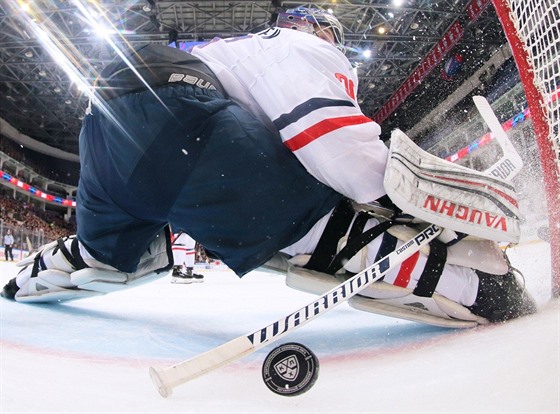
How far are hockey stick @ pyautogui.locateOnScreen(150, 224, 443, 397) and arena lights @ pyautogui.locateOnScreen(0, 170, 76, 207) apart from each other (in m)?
17.8

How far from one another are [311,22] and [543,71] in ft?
1.94

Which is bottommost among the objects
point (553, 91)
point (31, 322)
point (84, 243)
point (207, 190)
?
point (31, 322)

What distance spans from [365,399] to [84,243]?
863 millimetres

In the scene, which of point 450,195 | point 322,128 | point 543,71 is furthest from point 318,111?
point 543,71

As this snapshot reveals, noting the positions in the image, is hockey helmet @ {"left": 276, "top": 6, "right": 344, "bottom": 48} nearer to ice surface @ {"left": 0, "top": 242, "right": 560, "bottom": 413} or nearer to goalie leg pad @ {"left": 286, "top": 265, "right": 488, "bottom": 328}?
goalie leg pad @ {"left": 286, "top": 265, "right": 488, "bottom": 328}

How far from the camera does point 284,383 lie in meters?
0.57

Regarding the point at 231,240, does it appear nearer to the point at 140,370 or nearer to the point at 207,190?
the point at 207,190

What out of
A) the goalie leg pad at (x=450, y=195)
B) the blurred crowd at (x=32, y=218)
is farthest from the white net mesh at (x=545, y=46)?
the blurred crowd at (x=32, y=218)

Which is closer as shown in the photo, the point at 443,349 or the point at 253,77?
the point at 443,349

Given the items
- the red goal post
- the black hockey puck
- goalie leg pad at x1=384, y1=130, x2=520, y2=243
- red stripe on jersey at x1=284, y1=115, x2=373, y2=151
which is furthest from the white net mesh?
the black hockey puck

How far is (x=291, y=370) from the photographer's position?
0.57 metres

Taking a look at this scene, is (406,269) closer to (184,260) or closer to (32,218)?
(184,260)

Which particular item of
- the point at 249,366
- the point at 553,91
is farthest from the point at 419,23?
the point at 249,366

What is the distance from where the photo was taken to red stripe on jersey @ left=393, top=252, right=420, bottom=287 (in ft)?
2.96
